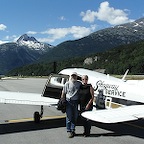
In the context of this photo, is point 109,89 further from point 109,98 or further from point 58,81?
point 58,81

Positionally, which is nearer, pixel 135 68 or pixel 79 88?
pixel 79 88

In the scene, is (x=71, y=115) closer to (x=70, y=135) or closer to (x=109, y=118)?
(x=70, y=135)

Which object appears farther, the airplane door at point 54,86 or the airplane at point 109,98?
the airplane door at point 54,86

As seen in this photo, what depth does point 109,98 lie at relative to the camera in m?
9.62

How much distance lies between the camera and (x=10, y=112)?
536 inches

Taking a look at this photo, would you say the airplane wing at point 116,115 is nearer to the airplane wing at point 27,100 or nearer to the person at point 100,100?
the person at point 100,100

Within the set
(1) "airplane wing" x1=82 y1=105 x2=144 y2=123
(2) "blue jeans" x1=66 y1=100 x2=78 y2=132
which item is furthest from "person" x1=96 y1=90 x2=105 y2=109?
(1) "airplane wing" x1=82 y1=105 x2=144 y2=123

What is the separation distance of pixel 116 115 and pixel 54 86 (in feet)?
15.6

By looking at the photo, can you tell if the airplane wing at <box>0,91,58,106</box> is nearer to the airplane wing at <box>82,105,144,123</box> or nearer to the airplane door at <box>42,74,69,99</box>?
the airplane door at <box>42,74,69,99</box>

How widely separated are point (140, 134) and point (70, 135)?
2087 mm

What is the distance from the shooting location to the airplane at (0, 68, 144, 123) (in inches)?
288

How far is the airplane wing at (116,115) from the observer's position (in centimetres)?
699

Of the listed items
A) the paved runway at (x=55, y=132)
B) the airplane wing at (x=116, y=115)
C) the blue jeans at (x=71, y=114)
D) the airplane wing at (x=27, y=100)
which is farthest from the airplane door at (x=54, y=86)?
the airplane wing at (x=116, y=115)

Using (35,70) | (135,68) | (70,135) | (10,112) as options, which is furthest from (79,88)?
(35,70)
